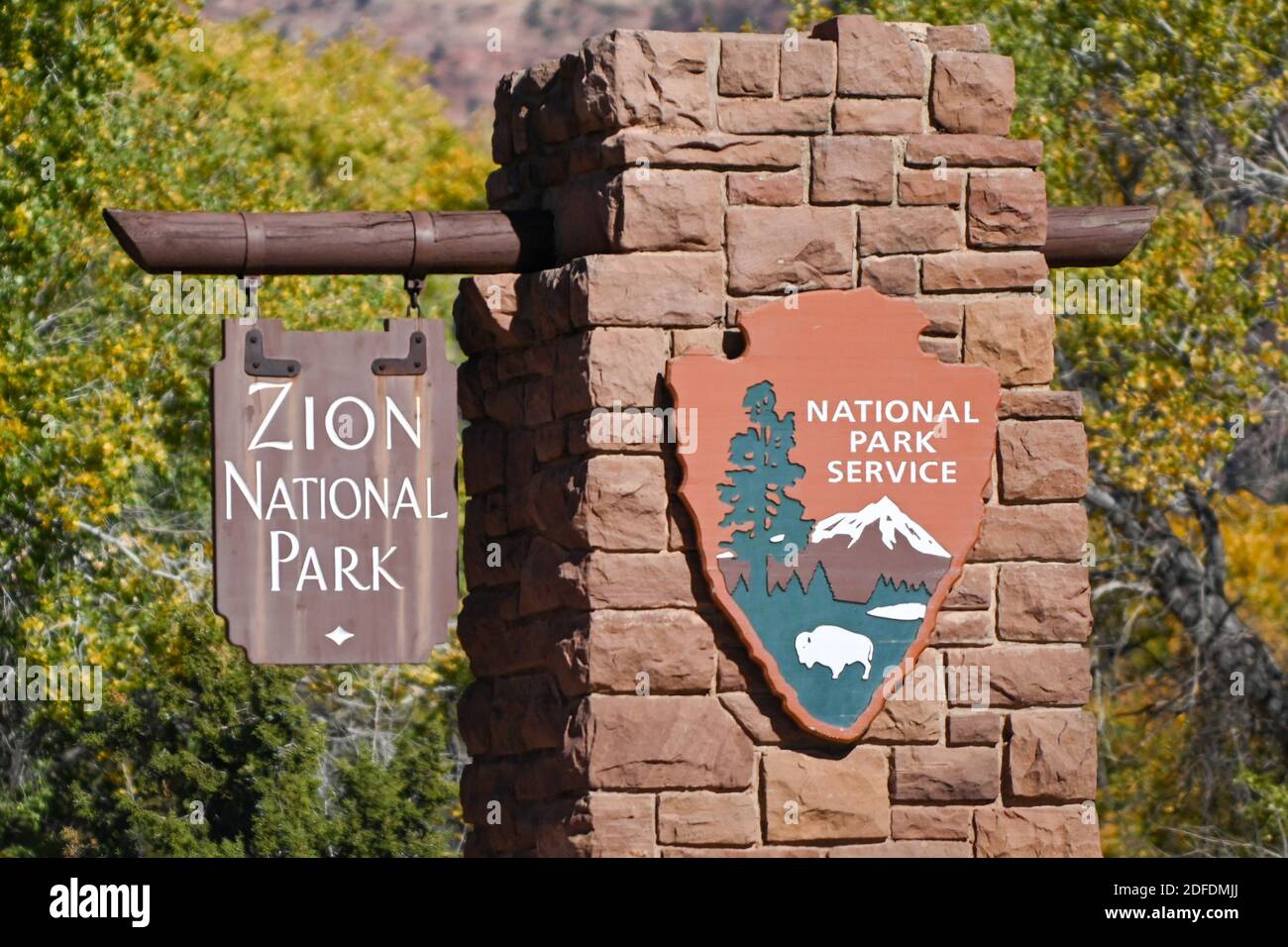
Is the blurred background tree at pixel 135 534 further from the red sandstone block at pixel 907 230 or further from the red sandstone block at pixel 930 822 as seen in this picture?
the red sandstone block at pixel 930 822

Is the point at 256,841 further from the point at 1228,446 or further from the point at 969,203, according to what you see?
the point at 1228,446

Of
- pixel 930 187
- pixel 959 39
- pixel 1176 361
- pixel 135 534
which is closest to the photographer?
pixel 930 187

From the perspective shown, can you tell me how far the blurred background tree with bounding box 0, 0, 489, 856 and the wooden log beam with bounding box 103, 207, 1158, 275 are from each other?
3227mm

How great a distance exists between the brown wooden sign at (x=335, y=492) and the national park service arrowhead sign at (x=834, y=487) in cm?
82

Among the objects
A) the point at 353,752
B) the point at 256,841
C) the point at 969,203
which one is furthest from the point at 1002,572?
the point at 353,752

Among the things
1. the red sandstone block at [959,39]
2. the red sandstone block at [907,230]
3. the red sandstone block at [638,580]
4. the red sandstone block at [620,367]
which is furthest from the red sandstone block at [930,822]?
the red sandstone block at [959,39]

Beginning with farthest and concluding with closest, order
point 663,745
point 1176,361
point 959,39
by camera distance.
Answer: point 1176,361 → point 959,39 → point 663,745

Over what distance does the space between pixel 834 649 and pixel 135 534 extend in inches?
394

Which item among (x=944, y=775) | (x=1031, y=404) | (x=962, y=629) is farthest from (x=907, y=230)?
(x=944, y=775)

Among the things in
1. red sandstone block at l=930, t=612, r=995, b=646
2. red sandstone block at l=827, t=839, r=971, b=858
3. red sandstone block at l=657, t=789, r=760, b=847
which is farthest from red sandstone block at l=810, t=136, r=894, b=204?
red sandstone block at l=827, t=839, r=971, b=858

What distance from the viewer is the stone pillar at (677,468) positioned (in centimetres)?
720

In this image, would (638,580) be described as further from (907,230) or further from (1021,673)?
(907,230)

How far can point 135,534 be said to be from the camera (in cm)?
1645

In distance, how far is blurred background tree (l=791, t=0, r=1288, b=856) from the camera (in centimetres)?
1641
